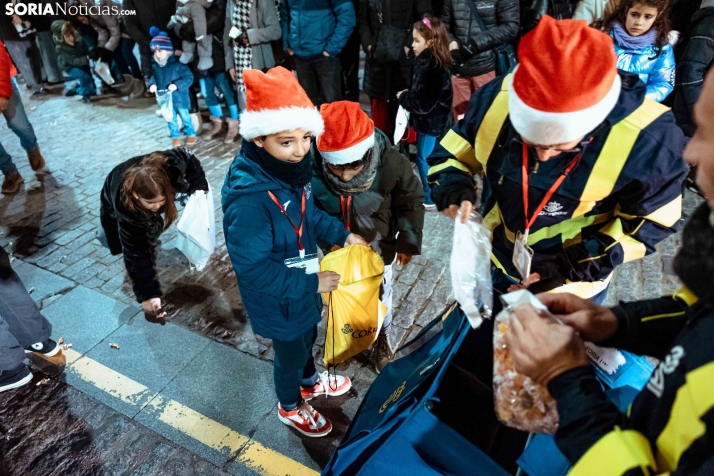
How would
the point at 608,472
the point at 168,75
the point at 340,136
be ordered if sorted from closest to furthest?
1. the point at 608,472
2. the point at 340,136
3. the point at 168,75

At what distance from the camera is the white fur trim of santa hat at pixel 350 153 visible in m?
2.40

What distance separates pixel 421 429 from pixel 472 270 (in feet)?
1.98

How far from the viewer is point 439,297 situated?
374 centimetres

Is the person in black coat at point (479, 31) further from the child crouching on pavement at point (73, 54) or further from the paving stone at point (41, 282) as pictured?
the child crouching on pavement at point (73, 54)

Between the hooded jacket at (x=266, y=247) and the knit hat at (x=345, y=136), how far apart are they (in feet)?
0.81

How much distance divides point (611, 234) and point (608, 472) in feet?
4.09

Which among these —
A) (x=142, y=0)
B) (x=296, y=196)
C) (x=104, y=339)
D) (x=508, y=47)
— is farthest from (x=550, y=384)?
(x=142, y=0)

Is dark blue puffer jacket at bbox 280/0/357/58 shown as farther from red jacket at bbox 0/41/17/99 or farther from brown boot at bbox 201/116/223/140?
red jacket at bbox 0/41/17/99

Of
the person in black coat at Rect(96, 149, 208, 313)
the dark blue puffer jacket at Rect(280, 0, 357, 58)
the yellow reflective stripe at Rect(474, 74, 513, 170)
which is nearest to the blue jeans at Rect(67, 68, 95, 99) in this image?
the dark blue puffer jacket at Rect(280, 0, 357, 58)

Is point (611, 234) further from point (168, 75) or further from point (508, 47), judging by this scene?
point (168, 75)

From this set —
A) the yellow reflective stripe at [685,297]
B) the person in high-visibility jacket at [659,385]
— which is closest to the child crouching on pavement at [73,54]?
the person in high-visibility jacket at [659,385]

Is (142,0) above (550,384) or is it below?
above

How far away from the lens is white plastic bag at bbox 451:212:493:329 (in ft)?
5.54

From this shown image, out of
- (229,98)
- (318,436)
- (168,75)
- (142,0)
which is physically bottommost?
(318,436)
